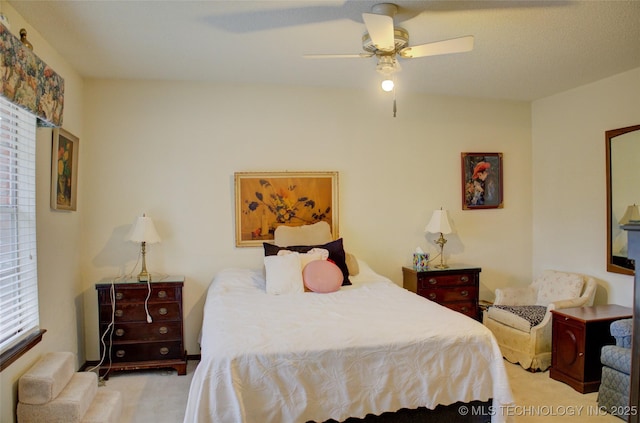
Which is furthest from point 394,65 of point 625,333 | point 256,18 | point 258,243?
point 625,333

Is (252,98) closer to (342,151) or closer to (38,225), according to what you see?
(342,151)

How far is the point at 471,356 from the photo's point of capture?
7.30 feet

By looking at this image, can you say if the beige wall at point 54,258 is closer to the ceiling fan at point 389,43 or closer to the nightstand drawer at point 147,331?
the nightstand drawer at point 147,331

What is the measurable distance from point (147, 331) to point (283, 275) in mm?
1245

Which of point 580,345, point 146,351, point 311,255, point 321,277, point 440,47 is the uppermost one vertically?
point 440,47

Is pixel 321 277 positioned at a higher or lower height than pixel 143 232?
lower

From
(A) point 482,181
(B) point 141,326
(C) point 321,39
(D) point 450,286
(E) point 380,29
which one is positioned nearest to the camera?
(E) point 380,29

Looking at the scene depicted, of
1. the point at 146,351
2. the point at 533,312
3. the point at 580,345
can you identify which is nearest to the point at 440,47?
the point at 580,345

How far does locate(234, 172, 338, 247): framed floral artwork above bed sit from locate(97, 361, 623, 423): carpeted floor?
1330 mm

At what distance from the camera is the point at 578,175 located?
13.3ft

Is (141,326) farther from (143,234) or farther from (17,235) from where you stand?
(17,235)

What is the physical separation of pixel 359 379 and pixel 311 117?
2.64m

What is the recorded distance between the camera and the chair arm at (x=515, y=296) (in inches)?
157

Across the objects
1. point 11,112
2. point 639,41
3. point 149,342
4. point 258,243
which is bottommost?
point 149,342
